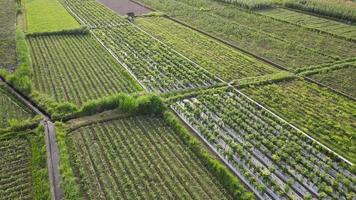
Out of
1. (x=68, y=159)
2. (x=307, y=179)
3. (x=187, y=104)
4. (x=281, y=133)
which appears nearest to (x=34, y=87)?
(x=68, y=159)

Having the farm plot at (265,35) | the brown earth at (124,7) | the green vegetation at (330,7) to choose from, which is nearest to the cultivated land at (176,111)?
the farm plot at (265,35)

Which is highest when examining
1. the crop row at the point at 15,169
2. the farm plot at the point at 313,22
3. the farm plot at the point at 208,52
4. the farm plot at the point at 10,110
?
the farm plot at the point at 313,22

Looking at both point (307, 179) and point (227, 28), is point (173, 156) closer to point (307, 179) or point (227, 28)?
point (307, 179)

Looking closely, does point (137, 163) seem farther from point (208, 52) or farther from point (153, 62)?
point (208, 52)

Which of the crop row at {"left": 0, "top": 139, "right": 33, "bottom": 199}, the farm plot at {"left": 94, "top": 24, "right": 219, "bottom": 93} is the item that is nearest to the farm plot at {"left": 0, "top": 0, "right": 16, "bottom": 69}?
the farm plot at {"left": 94, "top": 24, "right": 219, "bottom": 93}

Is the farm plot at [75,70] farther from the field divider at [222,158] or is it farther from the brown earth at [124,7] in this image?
the brown earth at [124,7]

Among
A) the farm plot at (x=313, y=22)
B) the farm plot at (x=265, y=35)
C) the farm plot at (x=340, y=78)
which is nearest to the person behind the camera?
the farm plot at (x=340, y=78)
